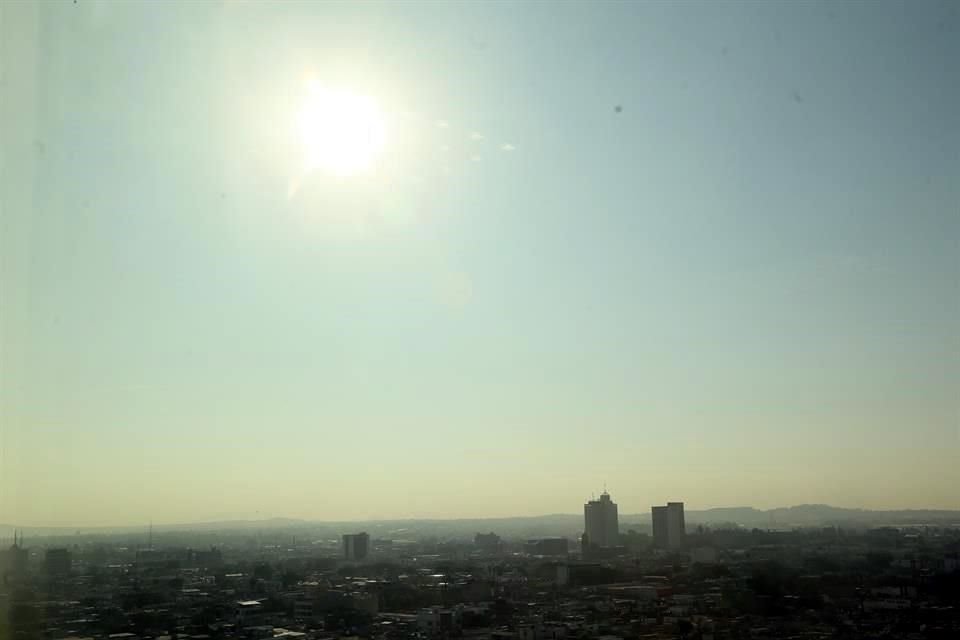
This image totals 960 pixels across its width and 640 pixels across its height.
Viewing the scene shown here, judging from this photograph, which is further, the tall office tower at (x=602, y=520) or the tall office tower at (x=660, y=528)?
the tall office tower at (x=602, y=520)

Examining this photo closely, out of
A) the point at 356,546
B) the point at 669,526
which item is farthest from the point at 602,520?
the point at 356,546

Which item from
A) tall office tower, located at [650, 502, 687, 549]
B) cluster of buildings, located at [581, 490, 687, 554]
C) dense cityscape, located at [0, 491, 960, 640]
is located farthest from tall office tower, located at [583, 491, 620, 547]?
dense cityscape, located at [0, 491, 960, 640]

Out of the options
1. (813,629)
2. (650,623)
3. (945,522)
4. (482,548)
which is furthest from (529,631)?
(945,522)

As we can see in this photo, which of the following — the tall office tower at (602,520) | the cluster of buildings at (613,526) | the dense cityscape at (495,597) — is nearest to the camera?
the dense cityscape at (495,597)

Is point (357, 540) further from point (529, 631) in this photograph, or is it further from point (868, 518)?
point (868, 518)

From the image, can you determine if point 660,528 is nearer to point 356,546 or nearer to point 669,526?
point 669,526

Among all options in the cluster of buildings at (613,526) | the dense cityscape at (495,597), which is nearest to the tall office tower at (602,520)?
the cluster of buildings at (613,526)

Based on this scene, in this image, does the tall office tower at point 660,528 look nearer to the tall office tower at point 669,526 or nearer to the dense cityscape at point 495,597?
the tall office tower at point 669,526
